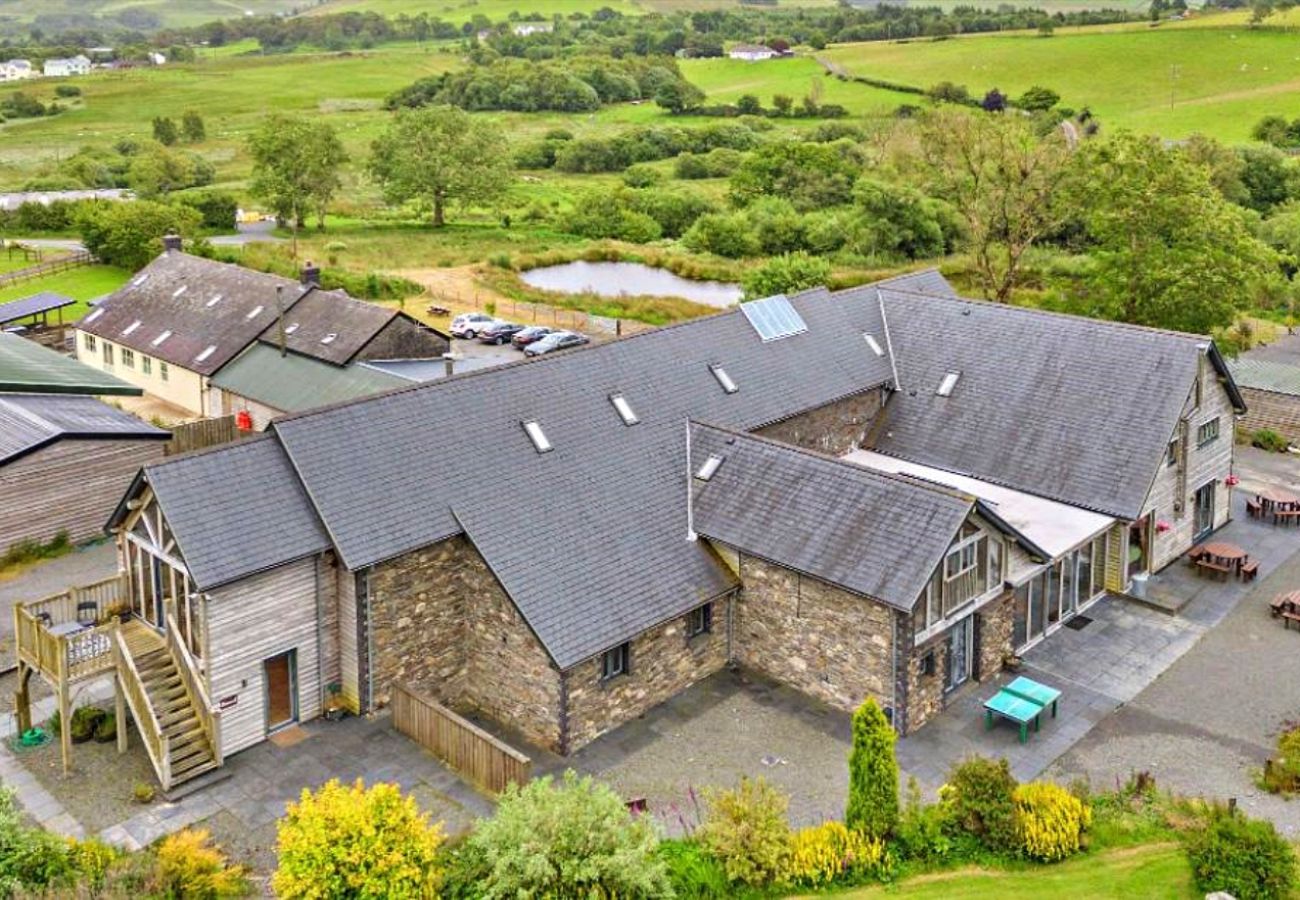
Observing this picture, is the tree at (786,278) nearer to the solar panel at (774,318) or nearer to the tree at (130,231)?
the solar panel at (774,318)

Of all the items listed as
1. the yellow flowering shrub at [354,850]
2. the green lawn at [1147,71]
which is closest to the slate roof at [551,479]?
the yellow flowering shrub at [354,850]

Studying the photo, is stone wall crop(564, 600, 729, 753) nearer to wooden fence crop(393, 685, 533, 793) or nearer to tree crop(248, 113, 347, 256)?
wooden fence crop(393, 685, 533, 793)

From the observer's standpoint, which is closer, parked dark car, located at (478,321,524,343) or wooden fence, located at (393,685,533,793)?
wooden fence, located at (393,685,533,793)

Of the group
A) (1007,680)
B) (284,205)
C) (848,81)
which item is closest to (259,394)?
(1007,680)

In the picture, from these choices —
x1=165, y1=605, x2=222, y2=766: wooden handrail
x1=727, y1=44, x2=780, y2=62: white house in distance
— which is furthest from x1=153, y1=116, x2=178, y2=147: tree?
x1=165, y1=605, x2=222, y2=766: wooden handrail

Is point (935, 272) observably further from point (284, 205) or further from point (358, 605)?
point (284, 205)

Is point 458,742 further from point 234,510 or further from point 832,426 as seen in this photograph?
point 832,426
